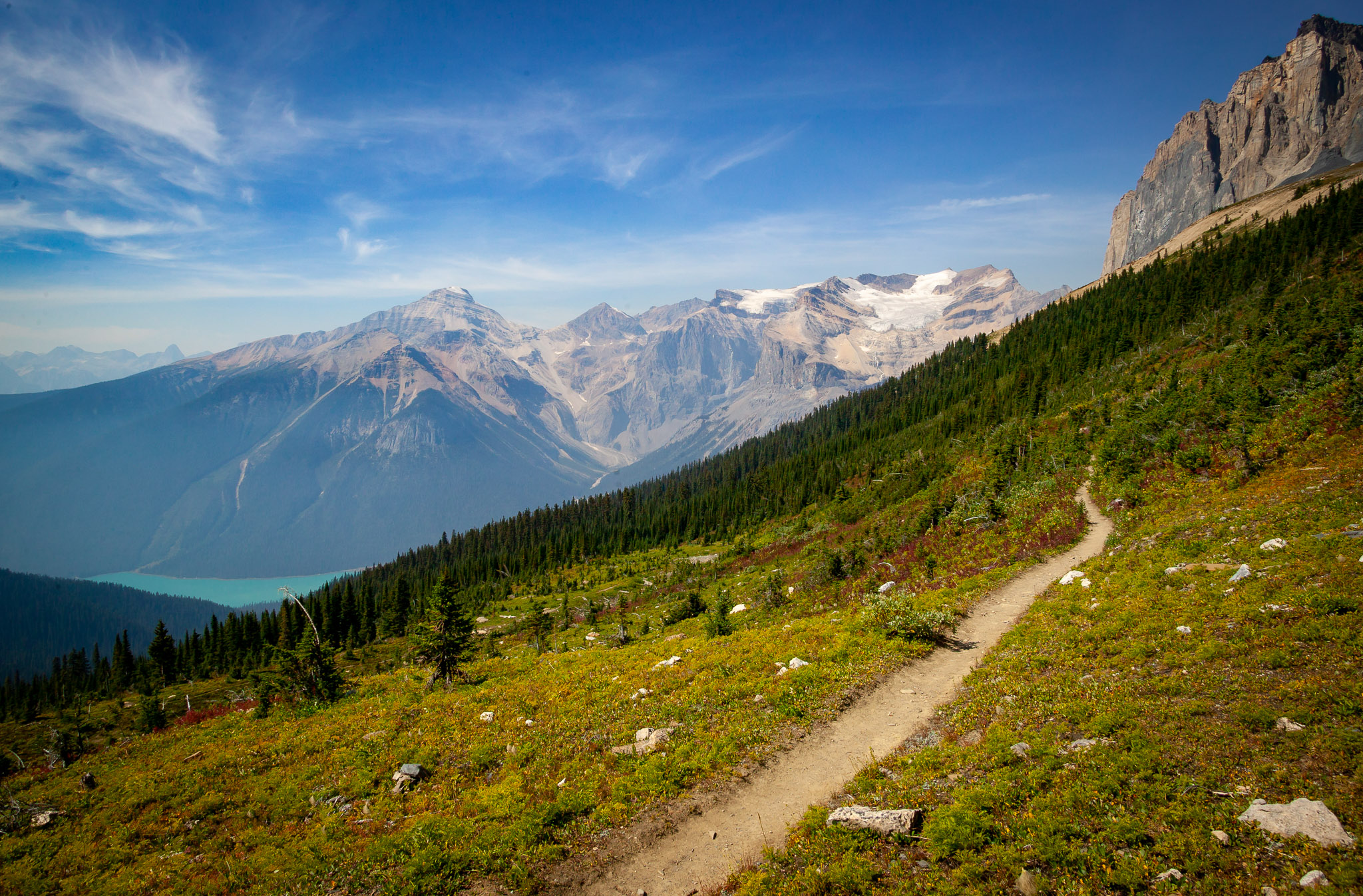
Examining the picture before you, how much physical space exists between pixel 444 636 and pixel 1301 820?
24162mm

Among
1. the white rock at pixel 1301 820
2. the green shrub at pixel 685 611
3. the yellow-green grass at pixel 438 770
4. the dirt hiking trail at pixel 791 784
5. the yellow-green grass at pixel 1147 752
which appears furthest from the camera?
the green shrub at pixel 685 611

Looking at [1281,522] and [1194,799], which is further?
[1281,522]

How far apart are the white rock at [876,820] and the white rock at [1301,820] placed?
175 inches

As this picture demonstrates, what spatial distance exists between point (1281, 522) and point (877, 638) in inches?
536

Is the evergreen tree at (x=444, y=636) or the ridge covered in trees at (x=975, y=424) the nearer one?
the evergreen tree at (x=444, y=636)

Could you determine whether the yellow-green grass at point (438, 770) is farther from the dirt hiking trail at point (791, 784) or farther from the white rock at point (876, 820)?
the white rock at point (876, 820)

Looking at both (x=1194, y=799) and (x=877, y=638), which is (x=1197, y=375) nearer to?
(x=877, y=638)

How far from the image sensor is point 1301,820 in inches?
266

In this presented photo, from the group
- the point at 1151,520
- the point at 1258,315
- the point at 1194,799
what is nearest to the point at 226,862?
the point at 1194,799

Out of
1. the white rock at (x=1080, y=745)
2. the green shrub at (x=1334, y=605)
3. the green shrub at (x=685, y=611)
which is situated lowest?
the green shrub at (x=685, y=611)

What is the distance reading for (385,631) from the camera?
96625 mm

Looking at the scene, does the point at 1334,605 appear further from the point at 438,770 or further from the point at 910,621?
the point at 438,770

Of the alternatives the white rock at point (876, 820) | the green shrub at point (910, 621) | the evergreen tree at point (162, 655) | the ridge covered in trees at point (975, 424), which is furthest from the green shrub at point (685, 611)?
the evergreen tree at point (162, 655)

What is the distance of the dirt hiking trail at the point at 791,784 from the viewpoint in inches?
385
